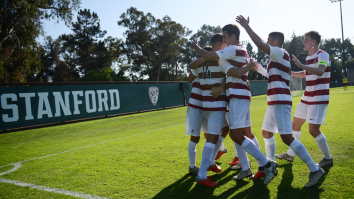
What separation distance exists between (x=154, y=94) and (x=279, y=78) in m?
13.8

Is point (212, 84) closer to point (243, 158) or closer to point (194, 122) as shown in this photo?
point (194, 122)

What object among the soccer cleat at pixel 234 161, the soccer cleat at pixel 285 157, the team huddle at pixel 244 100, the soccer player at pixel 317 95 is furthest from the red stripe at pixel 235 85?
the soccer cleat at pixel 285 157

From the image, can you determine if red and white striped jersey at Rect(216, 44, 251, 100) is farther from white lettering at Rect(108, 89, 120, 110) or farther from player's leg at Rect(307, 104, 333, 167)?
white lettering at Rect(108, 89, 120, 110)

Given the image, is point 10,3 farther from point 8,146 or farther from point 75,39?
point 75,39

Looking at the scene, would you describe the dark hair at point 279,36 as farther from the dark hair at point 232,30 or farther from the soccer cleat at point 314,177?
the soccer cleat at point 314,177

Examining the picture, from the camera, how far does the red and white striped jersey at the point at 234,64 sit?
3.08m

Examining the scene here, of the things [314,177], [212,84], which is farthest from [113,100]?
[314,177]

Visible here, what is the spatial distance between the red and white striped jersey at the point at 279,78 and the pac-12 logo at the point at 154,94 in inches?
531

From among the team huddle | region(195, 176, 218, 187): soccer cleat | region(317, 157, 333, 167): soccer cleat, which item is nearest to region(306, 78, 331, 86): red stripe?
the team huddle

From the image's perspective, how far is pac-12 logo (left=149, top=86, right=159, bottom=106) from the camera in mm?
16447

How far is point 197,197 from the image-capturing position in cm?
289

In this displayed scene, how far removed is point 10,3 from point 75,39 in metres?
30.8

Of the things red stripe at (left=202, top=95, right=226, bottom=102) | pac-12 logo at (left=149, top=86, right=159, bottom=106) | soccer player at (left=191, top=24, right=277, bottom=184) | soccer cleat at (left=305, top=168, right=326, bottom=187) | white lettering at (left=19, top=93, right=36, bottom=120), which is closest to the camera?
soccer cleat at (left=305, top=168, right=326, bottom=187)

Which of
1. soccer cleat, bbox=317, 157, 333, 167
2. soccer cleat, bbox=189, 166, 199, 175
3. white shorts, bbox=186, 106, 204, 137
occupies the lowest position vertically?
soccer cleat, bbox=189, 166, 199, 175
